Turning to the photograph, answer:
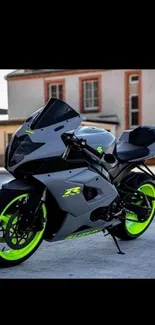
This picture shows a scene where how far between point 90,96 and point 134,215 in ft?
80.9

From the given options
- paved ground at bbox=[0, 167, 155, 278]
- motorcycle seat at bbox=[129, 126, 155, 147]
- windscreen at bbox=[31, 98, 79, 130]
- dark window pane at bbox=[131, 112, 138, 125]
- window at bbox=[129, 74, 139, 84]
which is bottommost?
dark window pane at bbox=[131, 112, 138, 125]

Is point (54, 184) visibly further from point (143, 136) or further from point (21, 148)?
point (143, 136)

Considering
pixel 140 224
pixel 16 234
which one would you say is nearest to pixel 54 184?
pixel 16 234

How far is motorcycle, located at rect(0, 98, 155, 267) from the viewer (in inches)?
151

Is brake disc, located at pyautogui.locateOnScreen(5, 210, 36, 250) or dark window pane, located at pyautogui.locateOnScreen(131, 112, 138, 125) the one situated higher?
brake disc, located at pyautogui.locateOnScreen(5, 210, 36, 250)

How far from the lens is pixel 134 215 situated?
16.6 ft

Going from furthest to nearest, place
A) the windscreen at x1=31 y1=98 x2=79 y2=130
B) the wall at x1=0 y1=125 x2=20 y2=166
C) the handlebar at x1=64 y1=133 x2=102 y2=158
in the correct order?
1. the wall at x1=0 y1=125 x2=20 y2=166
2. the handlebar at x1=64 y1=133 x2=102 y2=158
3. the windscreen at x1=31 y1=98 x2=79 y2=130

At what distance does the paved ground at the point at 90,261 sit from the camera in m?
3.83

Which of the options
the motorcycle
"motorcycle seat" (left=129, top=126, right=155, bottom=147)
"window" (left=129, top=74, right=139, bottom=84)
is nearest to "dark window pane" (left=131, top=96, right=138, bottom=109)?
"window" (left=129, top=74, right=139, bottom=84)

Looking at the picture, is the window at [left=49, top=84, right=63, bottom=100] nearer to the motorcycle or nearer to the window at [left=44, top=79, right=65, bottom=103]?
the window at [left=44, top=79, right=65, bottom=103]

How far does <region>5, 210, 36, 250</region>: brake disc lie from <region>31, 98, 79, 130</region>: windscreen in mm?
781

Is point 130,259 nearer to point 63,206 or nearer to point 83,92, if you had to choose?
point 63,206
